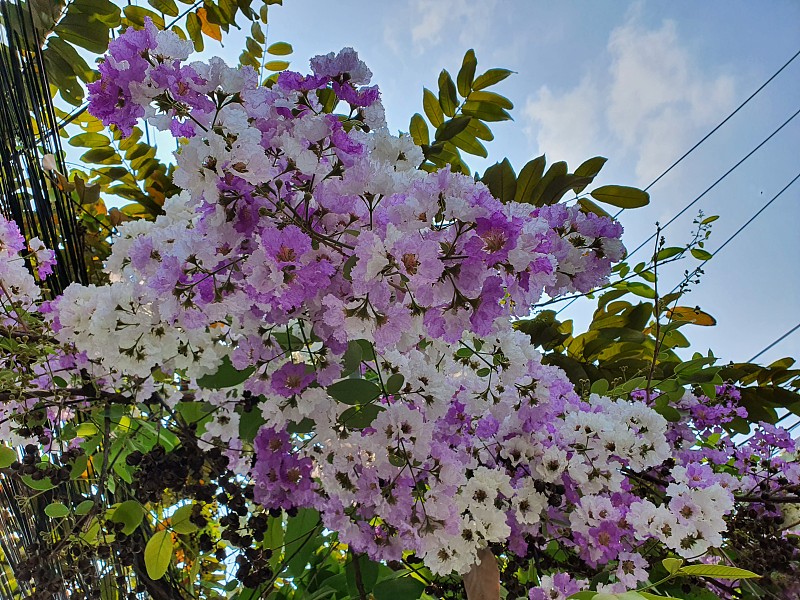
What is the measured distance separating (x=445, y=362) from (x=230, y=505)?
12.7 inches

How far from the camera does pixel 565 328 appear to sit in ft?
4.53

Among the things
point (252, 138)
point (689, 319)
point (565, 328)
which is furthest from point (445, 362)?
point (689, 319)

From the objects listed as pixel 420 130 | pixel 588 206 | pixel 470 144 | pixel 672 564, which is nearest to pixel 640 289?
pixel 588 206

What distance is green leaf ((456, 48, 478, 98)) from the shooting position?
1192 millimetres

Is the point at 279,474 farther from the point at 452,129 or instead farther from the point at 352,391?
the point at 452,129

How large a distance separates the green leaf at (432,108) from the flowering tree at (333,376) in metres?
0.30

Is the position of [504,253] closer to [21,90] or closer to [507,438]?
[507,438]

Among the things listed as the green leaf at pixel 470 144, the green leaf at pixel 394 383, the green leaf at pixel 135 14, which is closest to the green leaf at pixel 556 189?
the green leaf at pixel 470 144

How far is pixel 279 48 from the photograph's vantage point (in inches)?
53.4

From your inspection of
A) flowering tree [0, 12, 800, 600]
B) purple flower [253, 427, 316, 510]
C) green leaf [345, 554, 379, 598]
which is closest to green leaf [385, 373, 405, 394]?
flowering tree [0, 12, 800, 600]

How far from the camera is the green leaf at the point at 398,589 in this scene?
2.47ft

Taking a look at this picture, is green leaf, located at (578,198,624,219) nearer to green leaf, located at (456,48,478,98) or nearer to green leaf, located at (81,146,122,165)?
green leaf, located at (456,48,478,98)

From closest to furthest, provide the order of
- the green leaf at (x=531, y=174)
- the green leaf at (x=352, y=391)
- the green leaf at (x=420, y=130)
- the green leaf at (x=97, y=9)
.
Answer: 1. the green leaf at (x=352, y=391)
2. the green leaf at (x=531, y=174)
3. the green leaf at (x=97, y=9)
4. the green leaf at (x=420, y=130)

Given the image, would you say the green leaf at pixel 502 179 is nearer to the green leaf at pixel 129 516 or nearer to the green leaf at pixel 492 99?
the green leaf at pixel 492 99
